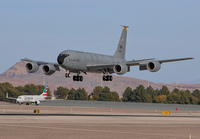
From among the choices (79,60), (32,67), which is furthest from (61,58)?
(32,67)

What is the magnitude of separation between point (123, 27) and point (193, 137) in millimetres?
49231

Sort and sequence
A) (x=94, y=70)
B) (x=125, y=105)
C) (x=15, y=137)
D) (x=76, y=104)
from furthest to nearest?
(x=76, y=104), (x=125, y=105), (x=94, y=70), (x=15, y=137)

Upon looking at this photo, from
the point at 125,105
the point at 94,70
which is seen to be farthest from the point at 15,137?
the point at 125,105

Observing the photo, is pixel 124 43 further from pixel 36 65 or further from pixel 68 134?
pixel 68 134

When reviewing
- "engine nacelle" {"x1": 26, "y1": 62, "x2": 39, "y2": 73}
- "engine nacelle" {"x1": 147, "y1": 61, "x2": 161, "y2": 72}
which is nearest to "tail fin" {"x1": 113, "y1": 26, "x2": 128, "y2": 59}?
"engine nacelle" {"x1": 147, "y1": 61, "x2": 161, "y2": 72}

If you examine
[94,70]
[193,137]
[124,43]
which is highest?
[124,43]

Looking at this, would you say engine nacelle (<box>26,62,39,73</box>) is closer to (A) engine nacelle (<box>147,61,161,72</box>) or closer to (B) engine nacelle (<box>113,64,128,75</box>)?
(B) engine nacelle (<box>113,64,128,75</box>)

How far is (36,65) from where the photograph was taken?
70.1m

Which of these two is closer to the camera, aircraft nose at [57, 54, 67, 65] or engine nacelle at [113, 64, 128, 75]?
aircraft nose at [57, 54, 67, 65]

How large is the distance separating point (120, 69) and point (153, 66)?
5.77m

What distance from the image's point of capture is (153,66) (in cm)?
6950

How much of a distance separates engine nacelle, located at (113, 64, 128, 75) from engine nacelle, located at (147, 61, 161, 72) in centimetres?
403

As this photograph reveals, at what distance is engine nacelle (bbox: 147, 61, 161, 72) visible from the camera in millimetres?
68938

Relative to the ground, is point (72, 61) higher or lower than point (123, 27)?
lower
